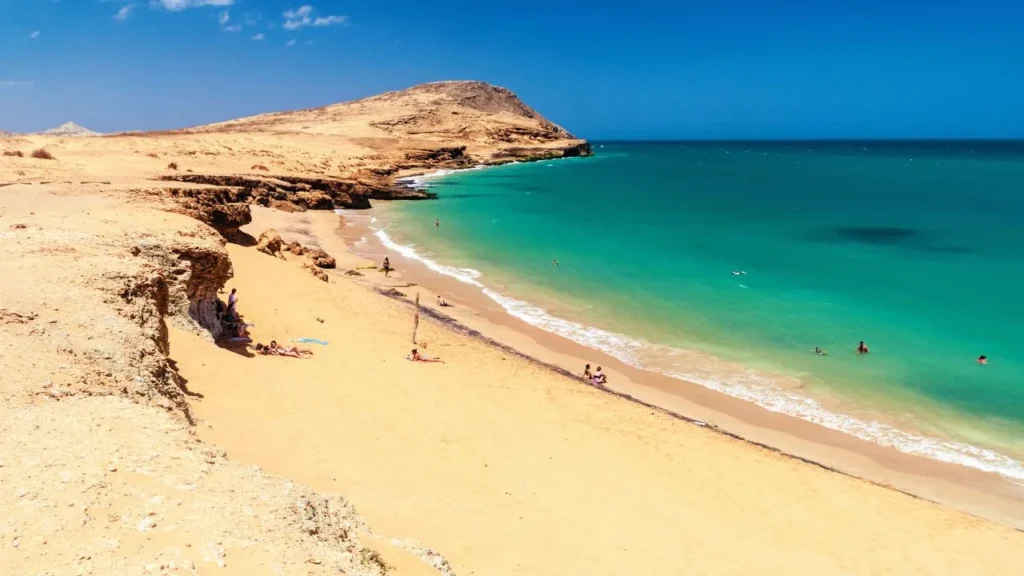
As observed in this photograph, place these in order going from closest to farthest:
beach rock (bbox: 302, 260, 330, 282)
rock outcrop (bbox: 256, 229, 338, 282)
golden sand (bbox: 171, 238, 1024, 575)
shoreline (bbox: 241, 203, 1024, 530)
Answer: golden sand (bbox: 171, 238, 1024, 575), shoreline (bbox: 241, 203, 1024, 530), beach rock (bbox: 302, 260, 330, 282), rock outcrop (bbox: 256, 229, 338, 282)

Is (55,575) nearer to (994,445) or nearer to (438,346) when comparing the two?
(438,346)

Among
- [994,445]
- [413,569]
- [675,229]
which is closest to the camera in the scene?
[413,569]

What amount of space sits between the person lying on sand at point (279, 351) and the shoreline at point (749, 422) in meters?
6.39

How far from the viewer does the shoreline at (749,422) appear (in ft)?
39.6

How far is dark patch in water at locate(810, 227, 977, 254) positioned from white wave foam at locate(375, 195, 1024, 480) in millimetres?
24163

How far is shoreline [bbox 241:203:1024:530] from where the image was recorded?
39.6 ft

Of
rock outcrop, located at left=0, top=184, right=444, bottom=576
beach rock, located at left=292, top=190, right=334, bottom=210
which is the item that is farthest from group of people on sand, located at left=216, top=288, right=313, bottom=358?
beach rock, located at left=292, top=190, right=334, bottom=210

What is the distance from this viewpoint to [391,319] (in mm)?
19422

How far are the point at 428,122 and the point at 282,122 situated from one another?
75.6ft

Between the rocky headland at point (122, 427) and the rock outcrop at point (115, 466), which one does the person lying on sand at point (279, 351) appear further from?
the rock outcrop at point (115, 466)

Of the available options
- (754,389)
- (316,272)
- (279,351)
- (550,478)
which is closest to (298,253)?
(316,272)

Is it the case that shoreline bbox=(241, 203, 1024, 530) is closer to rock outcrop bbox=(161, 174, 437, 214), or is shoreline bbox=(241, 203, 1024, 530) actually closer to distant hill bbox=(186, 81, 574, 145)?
rock outcrop bbox=(161, 174, 437, 214)

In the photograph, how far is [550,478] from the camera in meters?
10.2

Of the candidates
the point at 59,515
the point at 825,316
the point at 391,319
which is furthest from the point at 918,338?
the point at 59,515
